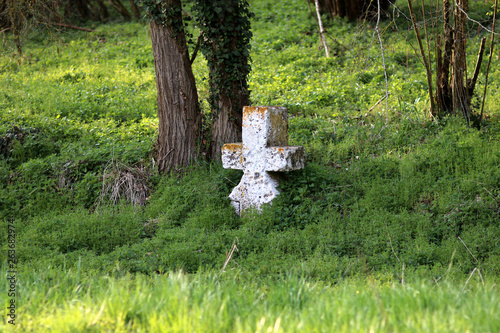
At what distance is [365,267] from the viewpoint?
4555 millimetres

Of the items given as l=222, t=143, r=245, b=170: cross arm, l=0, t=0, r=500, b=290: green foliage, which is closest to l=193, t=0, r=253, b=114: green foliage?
l=222, t=143, r=245, b=170: cross arm

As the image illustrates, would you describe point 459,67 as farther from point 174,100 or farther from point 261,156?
point 174,100

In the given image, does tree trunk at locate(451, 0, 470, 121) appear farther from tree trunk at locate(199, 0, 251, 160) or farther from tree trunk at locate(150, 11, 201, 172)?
tree trunk at locate(150, 11, 201, 172)

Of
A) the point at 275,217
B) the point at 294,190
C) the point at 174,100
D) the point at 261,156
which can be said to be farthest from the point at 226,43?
the point at 275,217

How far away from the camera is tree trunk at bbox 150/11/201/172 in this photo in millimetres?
7367

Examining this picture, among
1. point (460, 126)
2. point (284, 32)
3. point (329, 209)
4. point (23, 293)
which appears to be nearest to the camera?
point (23, 293)

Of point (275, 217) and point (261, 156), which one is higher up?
point (261, 156)

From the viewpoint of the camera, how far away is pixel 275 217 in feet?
19.2

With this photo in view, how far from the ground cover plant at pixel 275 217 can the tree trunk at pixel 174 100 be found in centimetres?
33

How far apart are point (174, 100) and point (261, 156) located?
6.85ft

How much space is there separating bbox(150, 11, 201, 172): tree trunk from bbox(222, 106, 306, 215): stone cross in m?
1.30

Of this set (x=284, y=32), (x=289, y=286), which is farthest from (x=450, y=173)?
(x=284, y=32)

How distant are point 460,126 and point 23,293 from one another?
6782 mm

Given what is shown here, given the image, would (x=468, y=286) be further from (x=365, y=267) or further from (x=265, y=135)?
(x=265, y=135)
